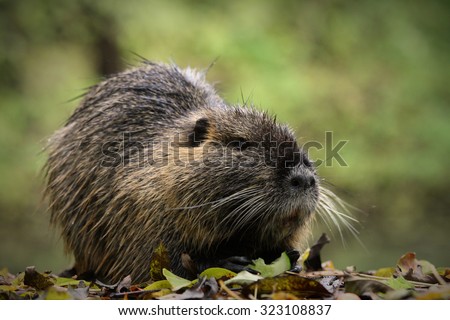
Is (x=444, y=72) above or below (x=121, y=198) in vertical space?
above

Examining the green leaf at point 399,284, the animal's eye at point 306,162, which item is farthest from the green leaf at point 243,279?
the animal's eye at point 306,162

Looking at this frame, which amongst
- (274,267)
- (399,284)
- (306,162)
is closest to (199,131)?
(306,162)

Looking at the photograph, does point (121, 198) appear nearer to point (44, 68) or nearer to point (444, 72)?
point (44, 68)

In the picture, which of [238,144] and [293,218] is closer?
[293,218]

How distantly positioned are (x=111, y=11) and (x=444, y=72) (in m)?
5.29

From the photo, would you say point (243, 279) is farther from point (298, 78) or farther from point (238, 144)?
point (298, 78)

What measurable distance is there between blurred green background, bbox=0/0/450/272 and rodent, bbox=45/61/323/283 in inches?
172

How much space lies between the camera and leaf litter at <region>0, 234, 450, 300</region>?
3119mm

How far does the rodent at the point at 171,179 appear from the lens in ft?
12.6

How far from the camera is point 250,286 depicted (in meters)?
3.12

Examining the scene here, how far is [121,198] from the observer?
4543 millimetres

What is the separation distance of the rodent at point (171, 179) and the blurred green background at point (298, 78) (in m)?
4.37

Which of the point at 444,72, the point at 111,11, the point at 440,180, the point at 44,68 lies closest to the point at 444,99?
the point at 444,72

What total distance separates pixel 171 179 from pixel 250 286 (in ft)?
4.02
